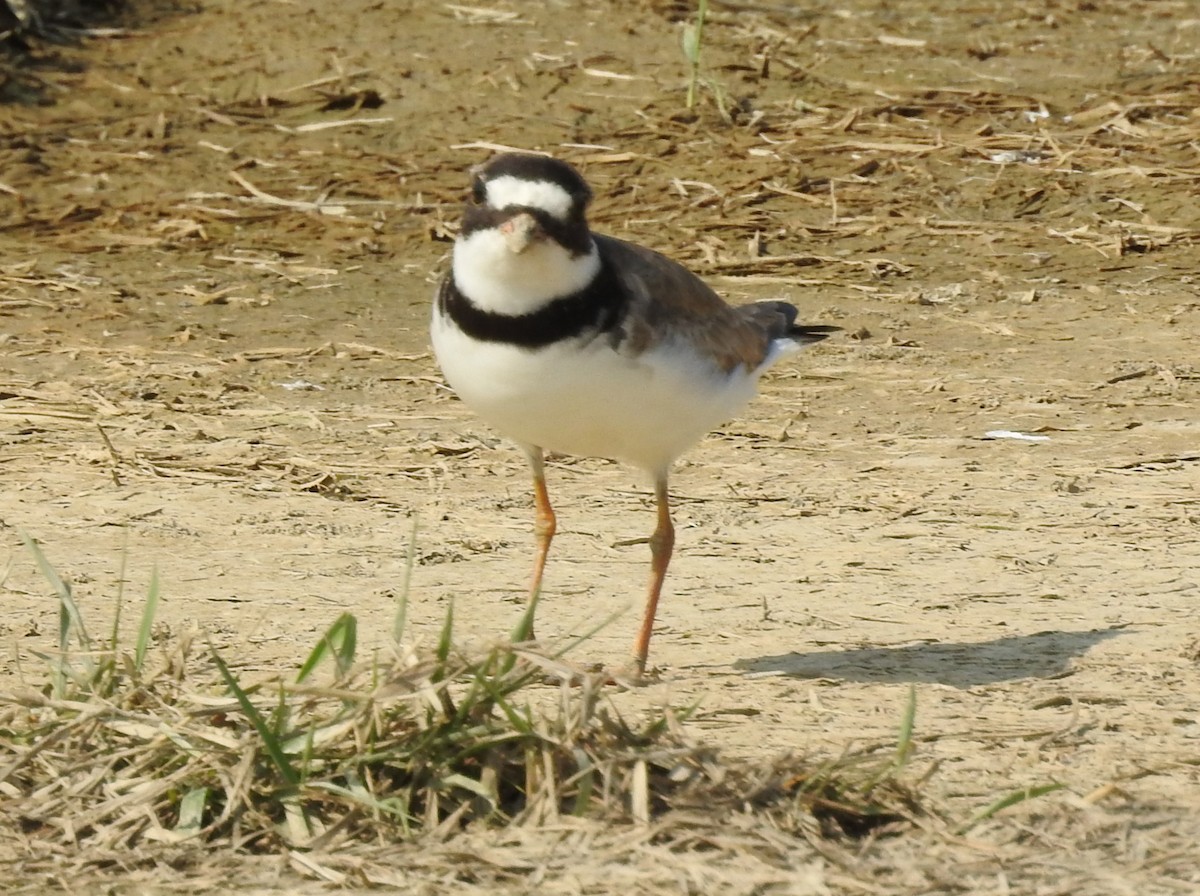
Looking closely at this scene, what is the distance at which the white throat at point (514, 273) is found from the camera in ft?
15.1

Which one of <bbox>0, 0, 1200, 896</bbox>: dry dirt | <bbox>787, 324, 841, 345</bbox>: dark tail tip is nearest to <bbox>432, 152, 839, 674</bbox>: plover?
<bbox>0, 0, 1200, 896</bbox>: dry dirt

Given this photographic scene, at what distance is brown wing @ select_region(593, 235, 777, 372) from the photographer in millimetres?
4879

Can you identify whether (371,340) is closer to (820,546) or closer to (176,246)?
(176,246)

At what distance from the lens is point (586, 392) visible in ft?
15.6

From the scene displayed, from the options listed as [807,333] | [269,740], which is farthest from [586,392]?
[807,333]

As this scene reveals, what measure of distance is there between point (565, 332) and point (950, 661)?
1389 millimetres

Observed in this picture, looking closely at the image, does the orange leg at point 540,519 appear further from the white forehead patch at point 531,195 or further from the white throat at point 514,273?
the white forehead patch at point 531,195

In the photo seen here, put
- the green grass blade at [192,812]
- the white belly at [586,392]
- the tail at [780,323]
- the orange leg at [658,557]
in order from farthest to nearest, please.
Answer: the tail at [780,323], the orange leg at [658,557], the white belly at [586,392], the green grass blade at [192,812]

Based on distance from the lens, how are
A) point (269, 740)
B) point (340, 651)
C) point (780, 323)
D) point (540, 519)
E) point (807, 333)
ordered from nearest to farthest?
1. point (269, 740)
2. point (340, 651)
3. point (540, 519)
4. point (780, 323)
5. point (807, 333)

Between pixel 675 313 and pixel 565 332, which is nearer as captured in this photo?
pixel 565 332

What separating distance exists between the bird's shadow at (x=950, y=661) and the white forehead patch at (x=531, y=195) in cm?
132

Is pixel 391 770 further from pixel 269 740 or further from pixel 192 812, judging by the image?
pixel 192 812

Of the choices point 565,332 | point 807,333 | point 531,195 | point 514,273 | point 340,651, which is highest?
point 531,195

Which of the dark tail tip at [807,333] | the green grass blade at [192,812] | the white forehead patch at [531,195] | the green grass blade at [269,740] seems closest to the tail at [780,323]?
the dark tail tip at [807,333]
